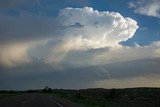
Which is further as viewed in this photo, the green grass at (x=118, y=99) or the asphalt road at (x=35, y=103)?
the green grass at (x=118, y=99)

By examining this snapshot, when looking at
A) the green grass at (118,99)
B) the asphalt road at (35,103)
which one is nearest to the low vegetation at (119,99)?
the green grass at (118,99)

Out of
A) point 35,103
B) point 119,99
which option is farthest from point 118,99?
point 35,103

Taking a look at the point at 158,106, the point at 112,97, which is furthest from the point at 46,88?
the point at 158,106

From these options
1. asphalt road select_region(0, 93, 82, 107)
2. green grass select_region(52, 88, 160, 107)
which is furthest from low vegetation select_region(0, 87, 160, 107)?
asphalt road select_region(0, 93, 82, 107)

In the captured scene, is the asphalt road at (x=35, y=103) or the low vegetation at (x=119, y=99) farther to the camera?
the low vegetation at (x=119, y=99)

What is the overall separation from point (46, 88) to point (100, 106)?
119 meters

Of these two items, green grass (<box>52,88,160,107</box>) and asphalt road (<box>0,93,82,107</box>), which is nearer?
asphalt road (<box>0,93,82,107</box>)

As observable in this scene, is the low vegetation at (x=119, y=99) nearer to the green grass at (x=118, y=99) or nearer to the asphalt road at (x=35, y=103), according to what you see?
the green grass at (x=118, y=99)

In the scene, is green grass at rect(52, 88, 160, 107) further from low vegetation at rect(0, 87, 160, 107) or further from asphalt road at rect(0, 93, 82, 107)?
asphalt road at rect(0, 93, 82, 107)

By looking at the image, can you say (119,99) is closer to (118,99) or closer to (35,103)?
(118,99)

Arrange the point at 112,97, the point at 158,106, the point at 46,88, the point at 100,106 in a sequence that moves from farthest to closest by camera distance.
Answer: the point at 46,88 < the point at 112,97 < the point at 158,106 < the point at 100,106

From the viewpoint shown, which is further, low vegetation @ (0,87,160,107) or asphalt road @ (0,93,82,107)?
low vegetation @ (0,87,160,107)

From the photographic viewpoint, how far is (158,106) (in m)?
38.9

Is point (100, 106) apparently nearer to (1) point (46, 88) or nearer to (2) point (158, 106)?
(2) point (158, 106)
